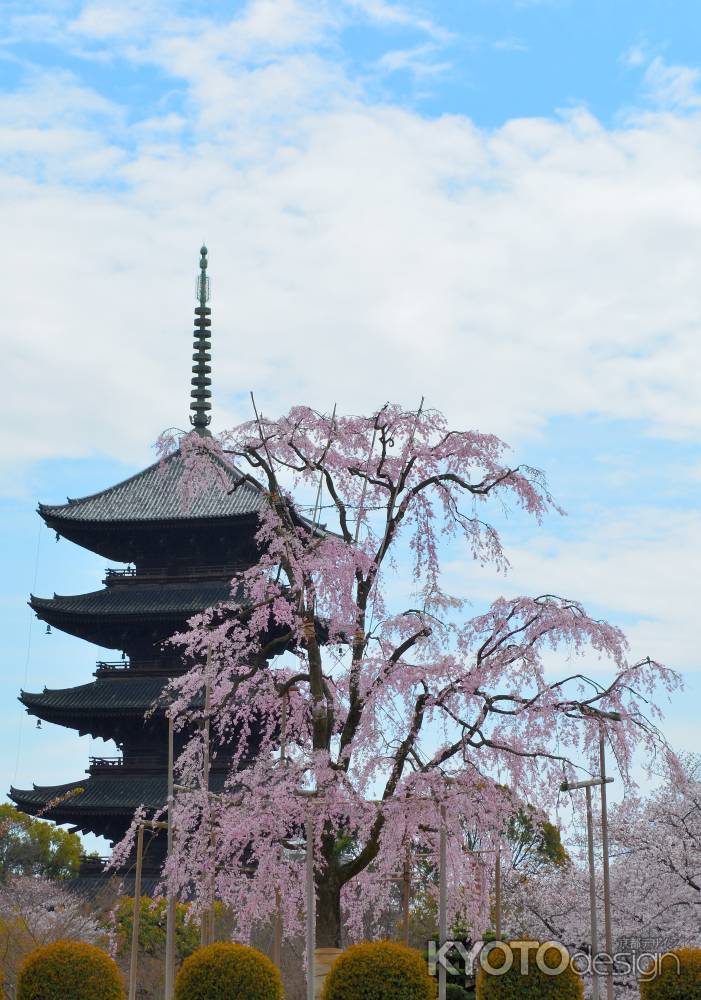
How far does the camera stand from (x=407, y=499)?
23.2 m

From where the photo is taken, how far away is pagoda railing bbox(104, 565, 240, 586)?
47.5m

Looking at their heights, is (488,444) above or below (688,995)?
above

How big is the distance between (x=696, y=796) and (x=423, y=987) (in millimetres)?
13780

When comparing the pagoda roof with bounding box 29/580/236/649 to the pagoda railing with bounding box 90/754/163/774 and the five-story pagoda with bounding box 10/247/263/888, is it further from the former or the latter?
the pagoda railing with bounding box 90/754/163/774

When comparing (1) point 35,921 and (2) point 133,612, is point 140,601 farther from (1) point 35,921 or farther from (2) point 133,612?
(1) point 35,921

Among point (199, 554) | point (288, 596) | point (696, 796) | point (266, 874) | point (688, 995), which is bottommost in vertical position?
point (688, 995)

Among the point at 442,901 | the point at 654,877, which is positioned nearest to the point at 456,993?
the point at 442,901

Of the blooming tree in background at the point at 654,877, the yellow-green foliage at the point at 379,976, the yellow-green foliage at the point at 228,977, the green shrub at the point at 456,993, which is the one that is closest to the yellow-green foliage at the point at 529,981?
the yellow-green foliage at the point at 379,976

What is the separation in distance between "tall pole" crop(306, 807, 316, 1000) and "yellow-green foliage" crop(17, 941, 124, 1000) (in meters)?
2.68

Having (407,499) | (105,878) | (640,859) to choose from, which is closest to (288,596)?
(407,499)

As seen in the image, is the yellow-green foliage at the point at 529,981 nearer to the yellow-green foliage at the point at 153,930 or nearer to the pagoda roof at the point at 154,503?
the yellow-green foliage at the point at 153,930

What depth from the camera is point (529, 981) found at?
18953 millimetres

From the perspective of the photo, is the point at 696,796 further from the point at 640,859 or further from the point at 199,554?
the point at 199,554

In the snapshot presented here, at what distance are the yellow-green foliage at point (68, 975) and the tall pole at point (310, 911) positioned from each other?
268 cm
